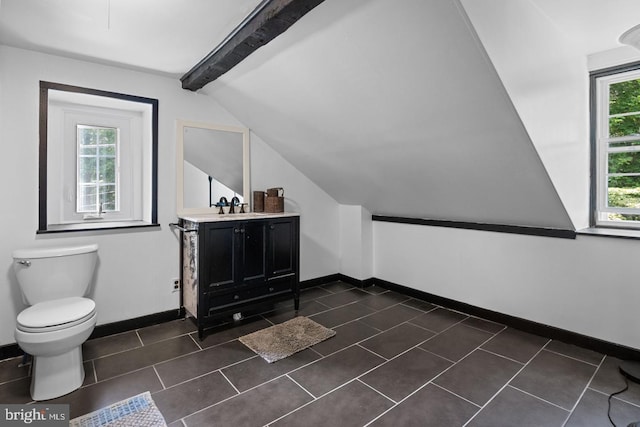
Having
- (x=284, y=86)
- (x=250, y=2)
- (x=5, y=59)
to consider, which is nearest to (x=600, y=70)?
(x=284, y=86)

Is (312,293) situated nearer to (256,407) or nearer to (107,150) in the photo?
(256,407)

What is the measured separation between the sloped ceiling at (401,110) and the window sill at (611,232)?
12 cm

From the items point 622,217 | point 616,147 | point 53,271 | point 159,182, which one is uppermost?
point 616,147

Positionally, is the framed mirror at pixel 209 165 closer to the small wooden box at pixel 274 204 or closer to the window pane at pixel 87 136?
the small wooden box at pixel 274 204

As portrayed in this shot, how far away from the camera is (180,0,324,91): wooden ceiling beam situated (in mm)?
1786

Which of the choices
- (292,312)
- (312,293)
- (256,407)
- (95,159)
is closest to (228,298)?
(292,312)

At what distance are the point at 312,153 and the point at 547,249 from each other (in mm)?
2180

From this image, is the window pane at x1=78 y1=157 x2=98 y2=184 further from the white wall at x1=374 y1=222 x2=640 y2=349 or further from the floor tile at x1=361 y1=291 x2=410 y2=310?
the white wall at x1=374 y1=222 x2=640 y2=349

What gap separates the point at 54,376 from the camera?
78.5 inches

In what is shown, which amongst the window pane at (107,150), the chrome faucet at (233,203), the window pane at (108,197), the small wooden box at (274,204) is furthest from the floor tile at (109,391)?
the window pane at (107,150)

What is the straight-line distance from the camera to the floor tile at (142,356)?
2.27m

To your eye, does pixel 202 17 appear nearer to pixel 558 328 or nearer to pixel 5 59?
pixel 5 59

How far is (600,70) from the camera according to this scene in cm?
255

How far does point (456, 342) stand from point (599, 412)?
939 millimetres
